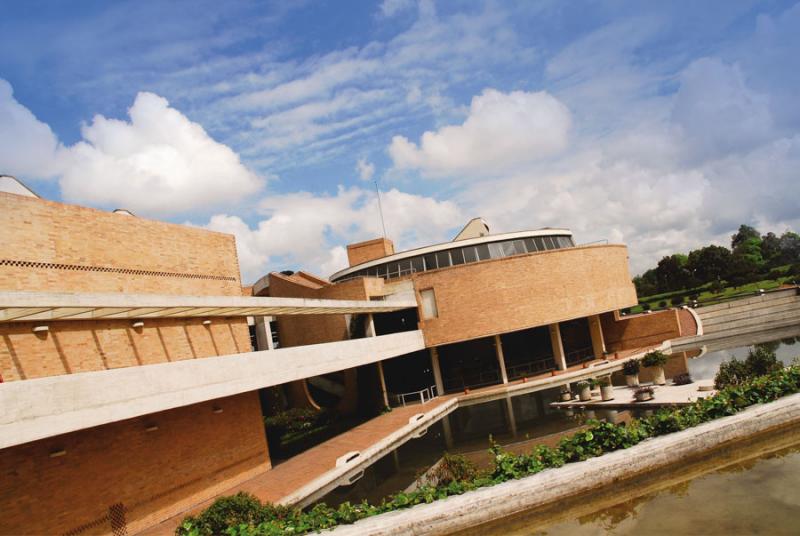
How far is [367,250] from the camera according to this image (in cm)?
3969

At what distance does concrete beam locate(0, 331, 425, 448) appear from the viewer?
30.6 ft

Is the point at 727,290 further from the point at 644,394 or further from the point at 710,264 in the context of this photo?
the point at 644,394

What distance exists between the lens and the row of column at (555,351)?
29.6 m

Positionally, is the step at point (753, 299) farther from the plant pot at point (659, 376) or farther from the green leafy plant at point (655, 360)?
the green leafy plant at point (655, 360)

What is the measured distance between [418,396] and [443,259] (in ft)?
27.3

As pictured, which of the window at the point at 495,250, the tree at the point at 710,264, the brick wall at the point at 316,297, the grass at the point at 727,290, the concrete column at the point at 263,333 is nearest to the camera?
the concrete column at the point at 263,333

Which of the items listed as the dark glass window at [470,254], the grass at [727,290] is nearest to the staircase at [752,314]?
the grass at [727,290]

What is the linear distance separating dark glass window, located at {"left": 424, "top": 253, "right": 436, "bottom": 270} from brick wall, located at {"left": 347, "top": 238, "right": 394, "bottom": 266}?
7898 millimetres

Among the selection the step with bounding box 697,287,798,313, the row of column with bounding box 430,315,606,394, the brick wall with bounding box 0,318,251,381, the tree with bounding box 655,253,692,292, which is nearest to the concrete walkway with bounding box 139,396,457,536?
the row of column with bounding box 430,315,606,394

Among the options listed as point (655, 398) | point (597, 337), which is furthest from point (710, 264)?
point (655, 398)

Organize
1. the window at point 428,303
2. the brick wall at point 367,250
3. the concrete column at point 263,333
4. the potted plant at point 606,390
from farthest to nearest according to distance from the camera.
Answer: the brick wall at point 367,250 < the window at point 428,303 < the concrete column at point 263,333 < the potted plant at point 606,390

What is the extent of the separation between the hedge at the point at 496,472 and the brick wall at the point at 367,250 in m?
28.5

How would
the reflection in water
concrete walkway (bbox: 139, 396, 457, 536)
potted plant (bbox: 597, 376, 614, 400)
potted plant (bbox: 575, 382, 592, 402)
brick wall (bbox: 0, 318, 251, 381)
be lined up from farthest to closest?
potted plant (bbox: 575, 382, 592, 402)
potted plant (bbox: 597, 376, 614, 400)
concrete walkway (bbox: 139, 396, 457, 536)
the reflection in water
brick wall (bbox: 0, 318, 251, 381)

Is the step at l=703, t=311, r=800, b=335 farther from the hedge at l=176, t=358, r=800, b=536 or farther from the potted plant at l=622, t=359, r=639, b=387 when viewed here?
the hedge at l=176, t=358, r=800, b=536
